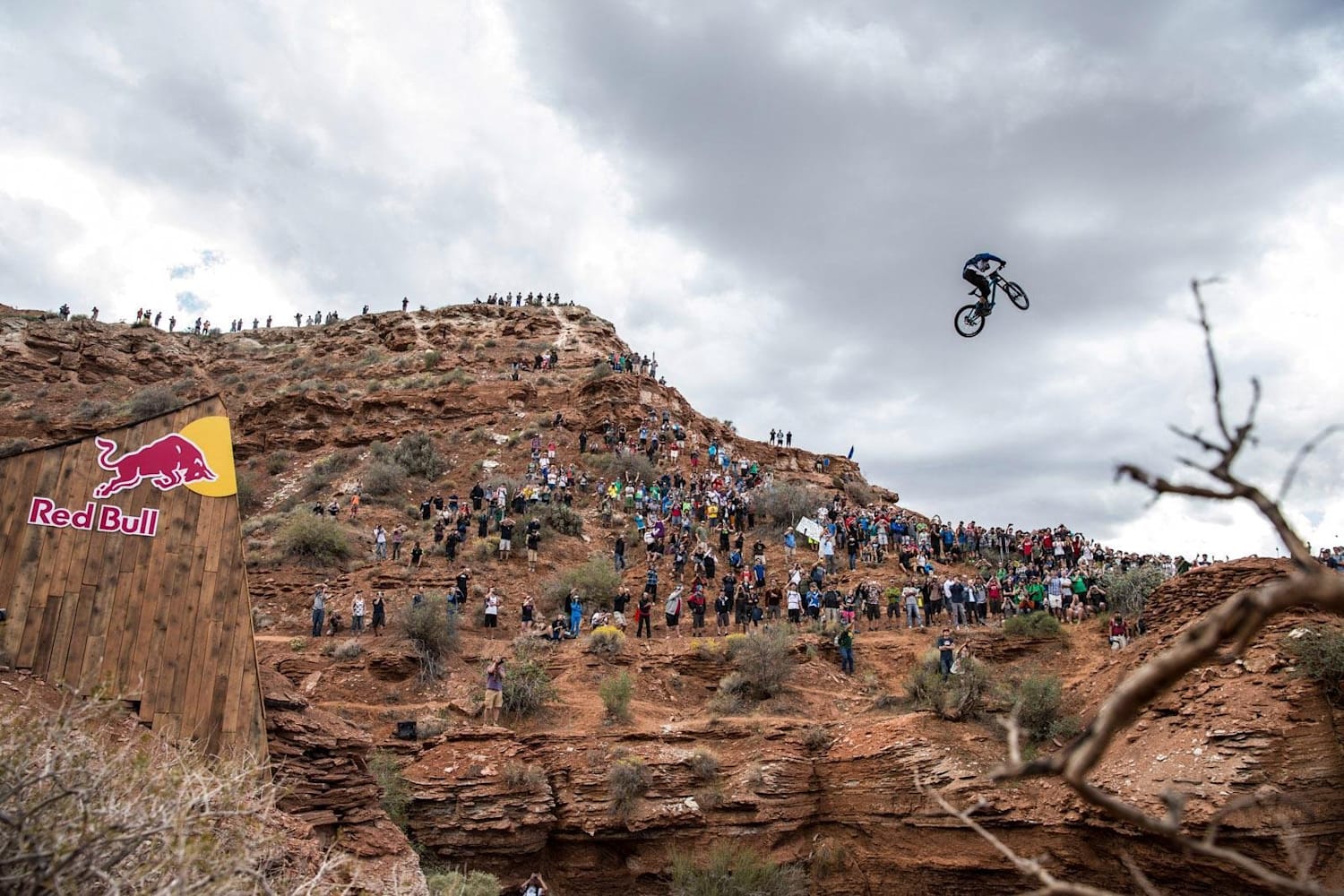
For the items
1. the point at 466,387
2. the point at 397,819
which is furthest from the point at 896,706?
the point at 466,387

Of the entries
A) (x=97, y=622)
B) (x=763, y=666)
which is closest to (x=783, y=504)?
(x=763, y=666)

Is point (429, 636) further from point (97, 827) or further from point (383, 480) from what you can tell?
point (97, 827)

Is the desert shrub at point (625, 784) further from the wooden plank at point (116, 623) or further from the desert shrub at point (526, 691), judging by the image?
the wooden plank at point (116, 623)

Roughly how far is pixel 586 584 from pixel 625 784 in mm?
9100

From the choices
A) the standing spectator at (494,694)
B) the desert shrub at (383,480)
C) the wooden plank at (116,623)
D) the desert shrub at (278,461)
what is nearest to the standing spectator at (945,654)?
the standing spectator at (494,694)

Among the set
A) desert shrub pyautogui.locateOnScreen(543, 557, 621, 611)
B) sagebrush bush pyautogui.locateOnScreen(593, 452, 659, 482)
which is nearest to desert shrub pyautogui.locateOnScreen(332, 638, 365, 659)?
desert shrub pyautogui.locateOnScreen(543, 557, 621, 611)

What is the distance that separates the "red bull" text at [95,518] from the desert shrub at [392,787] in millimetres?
6358

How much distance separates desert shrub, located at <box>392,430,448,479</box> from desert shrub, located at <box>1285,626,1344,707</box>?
30174 mm

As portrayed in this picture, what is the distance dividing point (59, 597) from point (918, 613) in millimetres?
18857

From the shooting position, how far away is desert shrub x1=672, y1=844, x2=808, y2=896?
1516cm

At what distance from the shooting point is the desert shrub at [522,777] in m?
16.4

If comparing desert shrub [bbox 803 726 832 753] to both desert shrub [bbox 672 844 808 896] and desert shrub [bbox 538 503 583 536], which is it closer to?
desert shrub [bbox 672 844 808 896]

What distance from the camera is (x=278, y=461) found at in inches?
1555

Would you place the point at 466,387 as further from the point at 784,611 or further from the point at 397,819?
the point at 397,819
